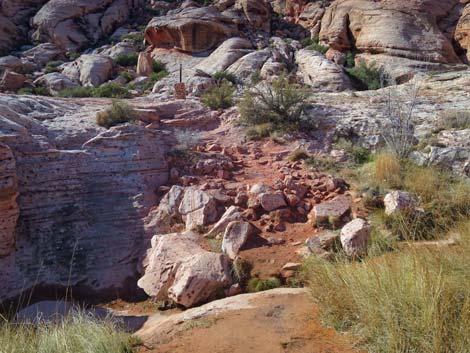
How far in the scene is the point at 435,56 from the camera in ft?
54.6

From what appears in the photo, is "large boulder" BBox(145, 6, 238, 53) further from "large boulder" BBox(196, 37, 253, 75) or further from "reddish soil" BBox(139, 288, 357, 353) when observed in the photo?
"reddish soil" BBox(139, 288, 357, 353)

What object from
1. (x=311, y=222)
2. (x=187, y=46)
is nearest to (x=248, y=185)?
(x=311, y=222)

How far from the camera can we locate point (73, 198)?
6082 millimetres

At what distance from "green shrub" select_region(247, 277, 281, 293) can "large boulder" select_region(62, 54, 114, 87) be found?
15.1 meters

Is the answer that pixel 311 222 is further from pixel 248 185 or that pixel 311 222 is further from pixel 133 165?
pixel 133 165

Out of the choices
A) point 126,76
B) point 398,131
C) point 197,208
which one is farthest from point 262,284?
point 126,76

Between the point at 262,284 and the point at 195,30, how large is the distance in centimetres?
1783

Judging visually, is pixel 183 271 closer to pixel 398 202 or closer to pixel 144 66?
pixel 398 202

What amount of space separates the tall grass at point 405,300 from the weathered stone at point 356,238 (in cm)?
104

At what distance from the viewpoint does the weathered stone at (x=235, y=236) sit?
16.9ft

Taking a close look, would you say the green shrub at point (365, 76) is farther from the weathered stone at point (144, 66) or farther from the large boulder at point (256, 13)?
the weathered stone at point (144, 66)

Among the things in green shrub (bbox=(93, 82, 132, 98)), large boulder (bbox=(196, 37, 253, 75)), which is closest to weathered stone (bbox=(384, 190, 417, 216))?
green shrub (bbox=(93, 82, 132, 98))

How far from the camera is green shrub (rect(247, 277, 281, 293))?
450cm

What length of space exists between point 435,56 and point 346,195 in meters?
13.5
